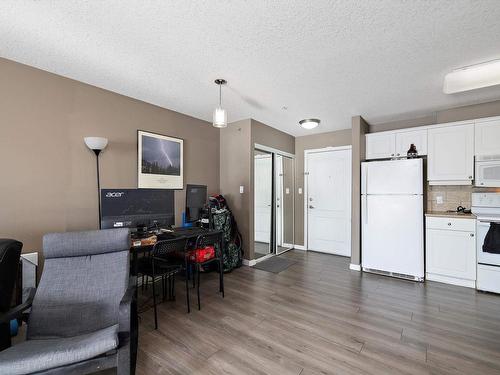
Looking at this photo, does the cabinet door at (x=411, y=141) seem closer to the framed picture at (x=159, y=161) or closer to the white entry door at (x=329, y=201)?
the white entry door at (x=329, y=201)

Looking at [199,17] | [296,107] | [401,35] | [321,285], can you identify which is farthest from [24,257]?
[401,35]

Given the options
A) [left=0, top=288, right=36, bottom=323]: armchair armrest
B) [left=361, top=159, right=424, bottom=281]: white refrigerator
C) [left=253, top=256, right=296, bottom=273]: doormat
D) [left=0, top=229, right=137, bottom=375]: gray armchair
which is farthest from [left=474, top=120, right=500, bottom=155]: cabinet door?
[left=0, top=288, right=36, bottom=323]: armchair armrest

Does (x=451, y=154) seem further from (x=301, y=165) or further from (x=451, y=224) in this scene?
(x=301, y=165)

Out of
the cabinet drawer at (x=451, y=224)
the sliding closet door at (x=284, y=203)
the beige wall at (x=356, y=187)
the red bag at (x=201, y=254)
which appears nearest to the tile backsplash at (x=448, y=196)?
the cabinet drawer at (x=451, y=224)

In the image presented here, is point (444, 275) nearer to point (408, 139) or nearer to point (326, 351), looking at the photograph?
point (408, 139)

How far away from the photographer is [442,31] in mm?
1884

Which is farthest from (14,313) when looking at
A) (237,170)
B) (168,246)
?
(237,170)

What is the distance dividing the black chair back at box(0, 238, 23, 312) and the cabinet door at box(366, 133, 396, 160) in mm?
4542

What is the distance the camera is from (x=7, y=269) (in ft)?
5.27

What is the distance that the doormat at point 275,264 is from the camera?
4.03 metres

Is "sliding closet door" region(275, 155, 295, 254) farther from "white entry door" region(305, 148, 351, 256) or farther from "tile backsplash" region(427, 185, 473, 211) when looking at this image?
"tile backsplash" region(427, 185, 473, 211)

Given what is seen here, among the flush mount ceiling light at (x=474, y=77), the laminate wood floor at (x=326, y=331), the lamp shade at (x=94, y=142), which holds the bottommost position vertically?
the laminate wood floor at (x=326, y=331)

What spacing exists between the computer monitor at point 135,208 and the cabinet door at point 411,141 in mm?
3593

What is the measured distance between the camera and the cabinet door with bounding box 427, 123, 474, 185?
3383 mm
